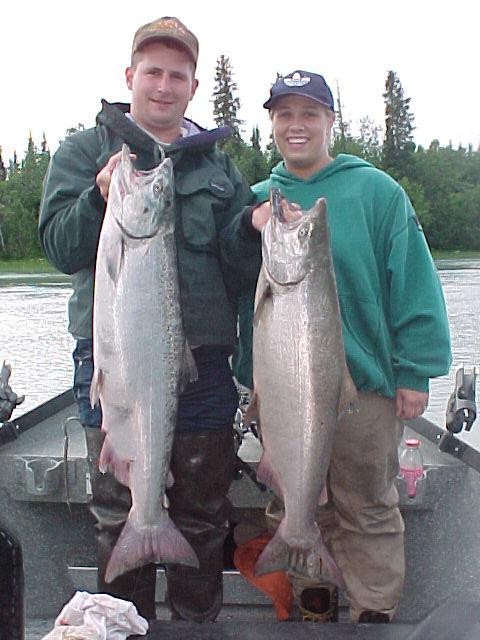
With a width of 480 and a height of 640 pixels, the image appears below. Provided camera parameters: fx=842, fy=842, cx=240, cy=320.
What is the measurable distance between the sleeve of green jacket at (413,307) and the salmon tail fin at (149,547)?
45.5 inches

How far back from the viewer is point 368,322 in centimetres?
365

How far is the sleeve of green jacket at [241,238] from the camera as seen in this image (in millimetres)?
3350

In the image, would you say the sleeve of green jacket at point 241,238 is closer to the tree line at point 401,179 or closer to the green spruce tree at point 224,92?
the tree line at point 401,179

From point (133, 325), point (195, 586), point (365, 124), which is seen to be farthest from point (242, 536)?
point (365, 124)

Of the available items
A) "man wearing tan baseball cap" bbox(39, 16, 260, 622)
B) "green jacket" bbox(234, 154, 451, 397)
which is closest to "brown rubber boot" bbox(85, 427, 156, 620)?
"man wearing tan baseball cap" bbox(39, 16, 260, 622)

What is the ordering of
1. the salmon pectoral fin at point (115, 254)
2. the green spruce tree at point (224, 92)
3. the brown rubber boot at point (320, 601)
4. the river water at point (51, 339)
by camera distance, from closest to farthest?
the salmon pectoral fin at point (115, 254), the brown rubber boot at point (320, 601), the river water at point (51, 339), the green spruce tree at point (224, 92)

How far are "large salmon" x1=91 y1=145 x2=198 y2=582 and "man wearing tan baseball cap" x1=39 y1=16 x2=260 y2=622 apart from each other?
27 cm

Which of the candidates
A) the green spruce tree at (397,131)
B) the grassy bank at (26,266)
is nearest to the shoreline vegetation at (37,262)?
the grassy bank at (26,266)

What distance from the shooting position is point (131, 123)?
345cm

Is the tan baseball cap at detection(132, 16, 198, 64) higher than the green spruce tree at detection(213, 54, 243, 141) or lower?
lower

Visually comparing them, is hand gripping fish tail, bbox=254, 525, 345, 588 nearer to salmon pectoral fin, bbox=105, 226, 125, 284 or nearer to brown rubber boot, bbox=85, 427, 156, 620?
brown rubber boot, bbox=85, 427, 156, 620

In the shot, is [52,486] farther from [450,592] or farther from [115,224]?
[450,592]

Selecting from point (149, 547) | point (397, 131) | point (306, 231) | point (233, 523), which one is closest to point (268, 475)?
point (149, 547)

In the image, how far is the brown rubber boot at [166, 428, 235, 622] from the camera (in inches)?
141
